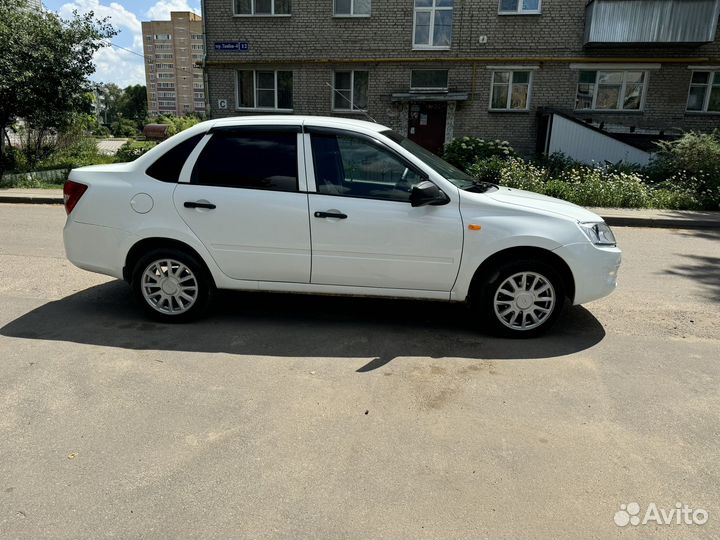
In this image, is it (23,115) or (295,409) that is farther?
(23,115)

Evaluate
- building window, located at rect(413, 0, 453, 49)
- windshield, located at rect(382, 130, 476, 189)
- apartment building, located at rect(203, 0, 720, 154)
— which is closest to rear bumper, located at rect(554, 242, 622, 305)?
windshield, located at rect(382, 130, 476, 189)

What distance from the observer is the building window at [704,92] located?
18203 mm

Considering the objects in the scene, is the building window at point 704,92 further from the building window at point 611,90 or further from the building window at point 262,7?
the building window at point 262,7

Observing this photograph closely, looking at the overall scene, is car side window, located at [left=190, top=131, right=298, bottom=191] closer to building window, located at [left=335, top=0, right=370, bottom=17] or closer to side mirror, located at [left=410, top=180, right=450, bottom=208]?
side mirror, located at [left=410, top=180, right=450, bottom=208]

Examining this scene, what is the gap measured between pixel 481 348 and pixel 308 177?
78.0 inches

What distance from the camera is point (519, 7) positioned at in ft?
59.3

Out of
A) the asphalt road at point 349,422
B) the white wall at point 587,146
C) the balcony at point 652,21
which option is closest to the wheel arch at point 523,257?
the asphalt road at point 349,422

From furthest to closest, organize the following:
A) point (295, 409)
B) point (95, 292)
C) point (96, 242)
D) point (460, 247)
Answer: point (95, 292)
point (96, 242)
point (460, 247)
point (295, 409)

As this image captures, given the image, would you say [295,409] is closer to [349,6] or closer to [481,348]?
[481,348]

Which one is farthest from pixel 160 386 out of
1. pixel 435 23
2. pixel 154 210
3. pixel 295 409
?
pixel 435 23

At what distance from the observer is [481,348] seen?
4.39 metres

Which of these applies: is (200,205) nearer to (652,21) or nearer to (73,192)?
(73,192)

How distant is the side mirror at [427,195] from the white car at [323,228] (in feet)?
0.04

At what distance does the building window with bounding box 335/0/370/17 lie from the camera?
1869cm
